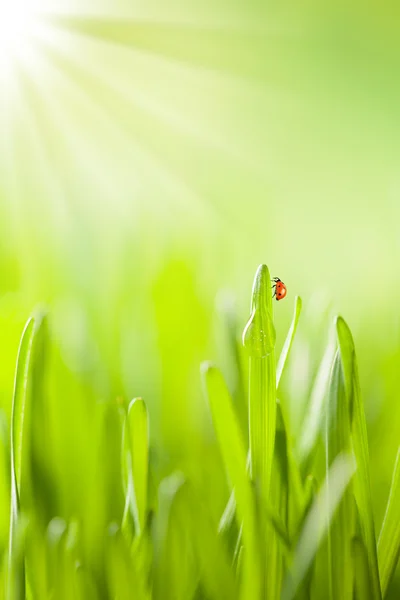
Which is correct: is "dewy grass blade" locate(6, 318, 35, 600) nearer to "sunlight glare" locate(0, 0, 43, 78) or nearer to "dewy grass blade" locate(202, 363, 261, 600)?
"dewy grass blade" locate(202, 363, 261, 600)

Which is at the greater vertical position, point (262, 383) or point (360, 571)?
point (262, 383)

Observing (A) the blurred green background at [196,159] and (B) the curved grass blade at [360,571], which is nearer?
(B) the curved grass blade at [360,571]

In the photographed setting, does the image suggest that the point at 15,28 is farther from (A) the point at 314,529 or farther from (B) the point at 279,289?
(A) the point at 314,529

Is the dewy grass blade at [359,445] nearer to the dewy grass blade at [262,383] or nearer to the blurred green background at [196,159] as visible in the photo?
the dewy grass blade at [262,383]

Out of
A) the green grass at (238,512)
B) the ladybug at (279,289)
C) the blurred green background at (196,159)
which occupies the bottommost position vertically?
the green grass at (238,512)

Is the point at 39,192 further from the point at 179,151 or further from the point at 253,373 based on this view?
the point at 253,373

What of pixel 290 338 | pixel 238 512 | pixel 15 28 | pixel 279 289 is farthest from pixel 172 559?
pixel 15 28

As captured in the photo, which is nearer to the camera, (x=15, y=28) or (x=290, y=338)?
(x=290, y=338)

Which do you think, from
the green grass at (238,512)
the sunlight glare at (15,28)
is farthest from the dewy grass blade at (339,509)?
the sunlight glare at (15,28)

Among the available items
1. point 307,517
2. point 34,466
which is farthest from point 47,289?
point 307,517
